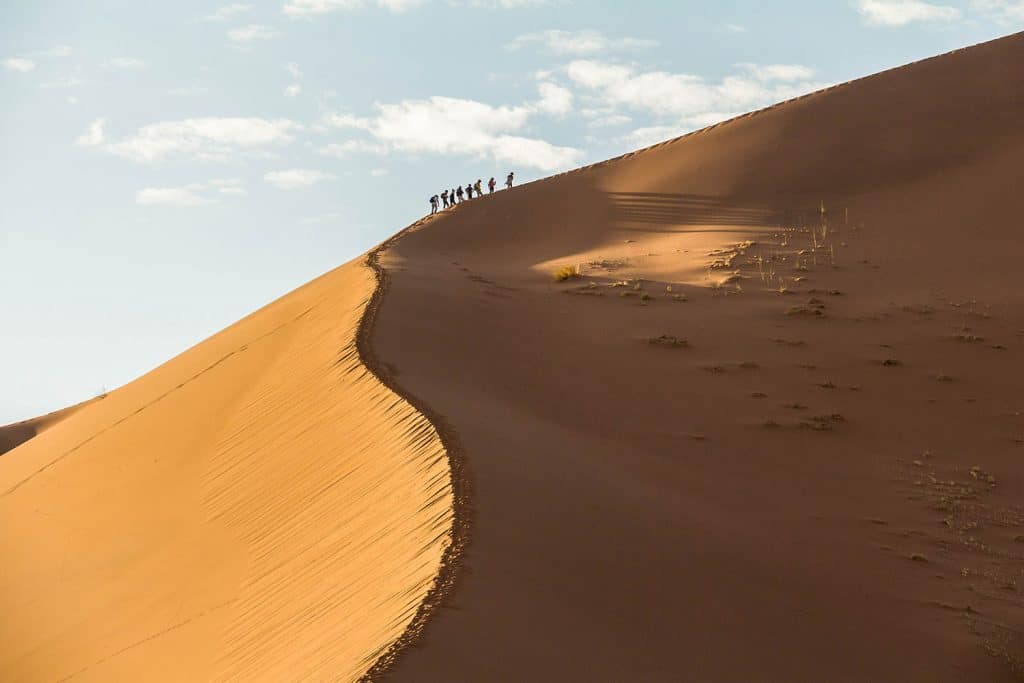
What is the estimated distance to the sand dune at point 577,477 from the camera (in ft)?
28.7

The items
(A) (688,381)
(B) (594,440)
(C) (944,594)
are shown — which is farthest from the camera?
(A) (688,381)

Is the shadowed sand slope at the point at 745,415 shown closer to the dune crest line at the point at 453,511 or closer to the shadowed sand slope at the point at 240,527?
the dune crest line at the point at 453,511

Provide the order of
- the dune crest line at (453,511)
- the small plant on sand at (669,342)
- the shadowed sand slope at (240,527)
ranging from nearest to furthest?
the dune crest line at (453,511), the shadowed sand slope at (240,527), the small plant on sand at (669,342)

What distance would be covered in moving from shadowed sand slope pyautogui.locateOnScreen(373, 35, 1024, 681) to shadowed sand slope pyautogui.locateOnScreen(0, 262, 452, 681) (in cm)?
61

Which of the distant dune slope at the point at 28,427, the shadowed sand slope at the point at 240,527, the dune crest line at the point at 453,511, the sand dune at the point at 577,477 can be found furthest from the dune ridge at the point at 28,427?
the dune crest line at the point at 453,511

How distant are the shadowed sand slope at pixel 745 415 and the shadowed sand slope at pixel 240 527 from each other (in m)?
0.61

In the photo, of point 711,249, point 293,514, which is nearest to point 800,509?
point 293,514

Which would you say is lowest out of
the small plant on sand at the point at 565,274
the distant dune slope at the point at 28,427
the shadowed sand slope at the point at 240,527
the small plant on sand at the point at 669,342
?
the distant dune slope at the point at 28,427

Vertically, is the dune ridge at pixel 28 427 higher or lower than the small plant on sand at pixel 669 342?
lower

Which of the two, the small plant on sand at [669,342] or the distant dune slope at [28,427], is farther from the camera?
the distant dune slope at [28,427]

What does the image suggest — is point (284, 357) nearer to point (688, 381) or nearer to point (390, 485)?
point (688, 381)

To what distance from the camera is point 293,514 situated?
40.2ft

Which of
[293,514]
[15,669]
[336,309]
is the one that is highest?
[336,309]

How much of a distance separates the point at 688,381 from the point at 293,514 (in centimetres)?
586
